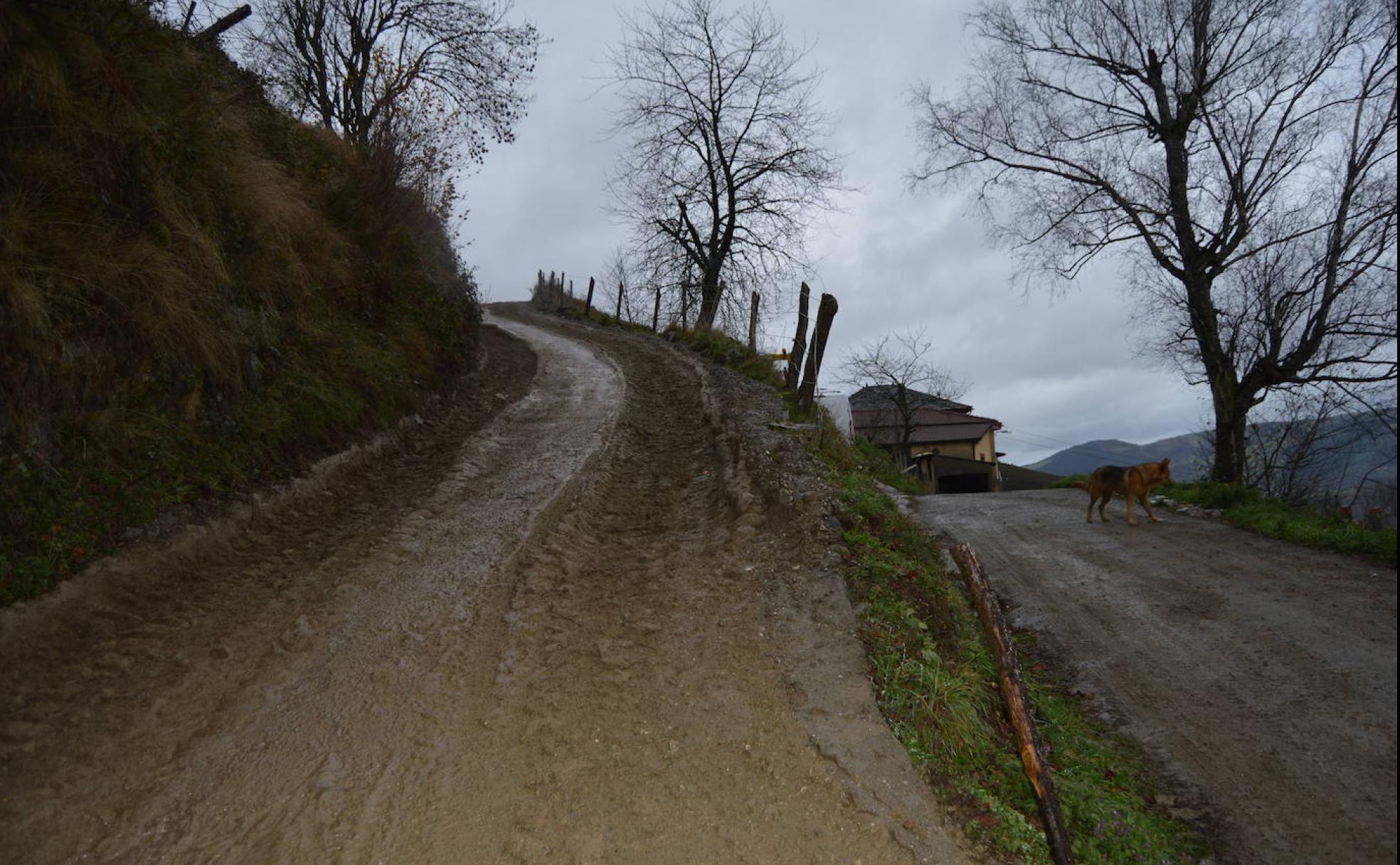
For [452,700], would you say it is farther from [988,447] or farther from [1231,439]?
[988,447]

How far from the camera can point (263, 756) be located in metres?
3.59

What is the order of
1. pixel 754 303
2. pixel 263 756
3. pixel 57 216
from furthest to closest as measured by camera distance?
pixel 754 303 < pixel 57 216 < pixel 263 756

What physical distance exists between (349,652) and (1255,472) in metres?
19.5

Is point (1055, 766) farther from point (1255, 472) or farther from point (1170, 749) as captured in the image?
point (1255, 472)

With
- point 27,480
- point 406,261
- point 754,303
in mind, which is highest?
point 754,303

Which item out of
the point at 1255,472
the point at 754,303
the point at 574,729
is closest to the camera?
the point at 574,729

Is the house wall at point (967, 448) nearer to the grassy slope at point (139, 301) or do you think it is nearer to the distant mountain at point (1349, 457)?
the distant mountain at point (1349, 457)

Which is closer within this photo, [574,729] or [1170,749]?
[574,729]

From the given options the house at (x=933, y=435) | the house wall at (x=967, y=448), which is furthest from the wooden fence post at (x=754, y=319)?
the house wall at (x=967, y=448)

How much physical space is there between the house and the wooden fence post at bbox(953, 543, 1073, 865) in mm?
16806

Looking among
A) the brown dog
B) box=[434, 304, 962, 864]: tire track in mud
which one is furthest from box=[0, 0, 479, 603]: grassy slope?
the brown dog

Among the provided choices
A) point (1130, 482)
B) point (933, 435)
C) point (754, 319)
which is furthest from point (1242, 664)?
point (933, 435)

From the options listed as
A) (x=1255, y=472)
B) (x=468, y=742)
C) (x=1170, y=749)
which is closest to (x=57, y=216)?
(x=468, y=742)

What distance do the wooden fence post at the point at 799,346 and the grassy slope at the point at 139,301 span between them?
6107 mm
